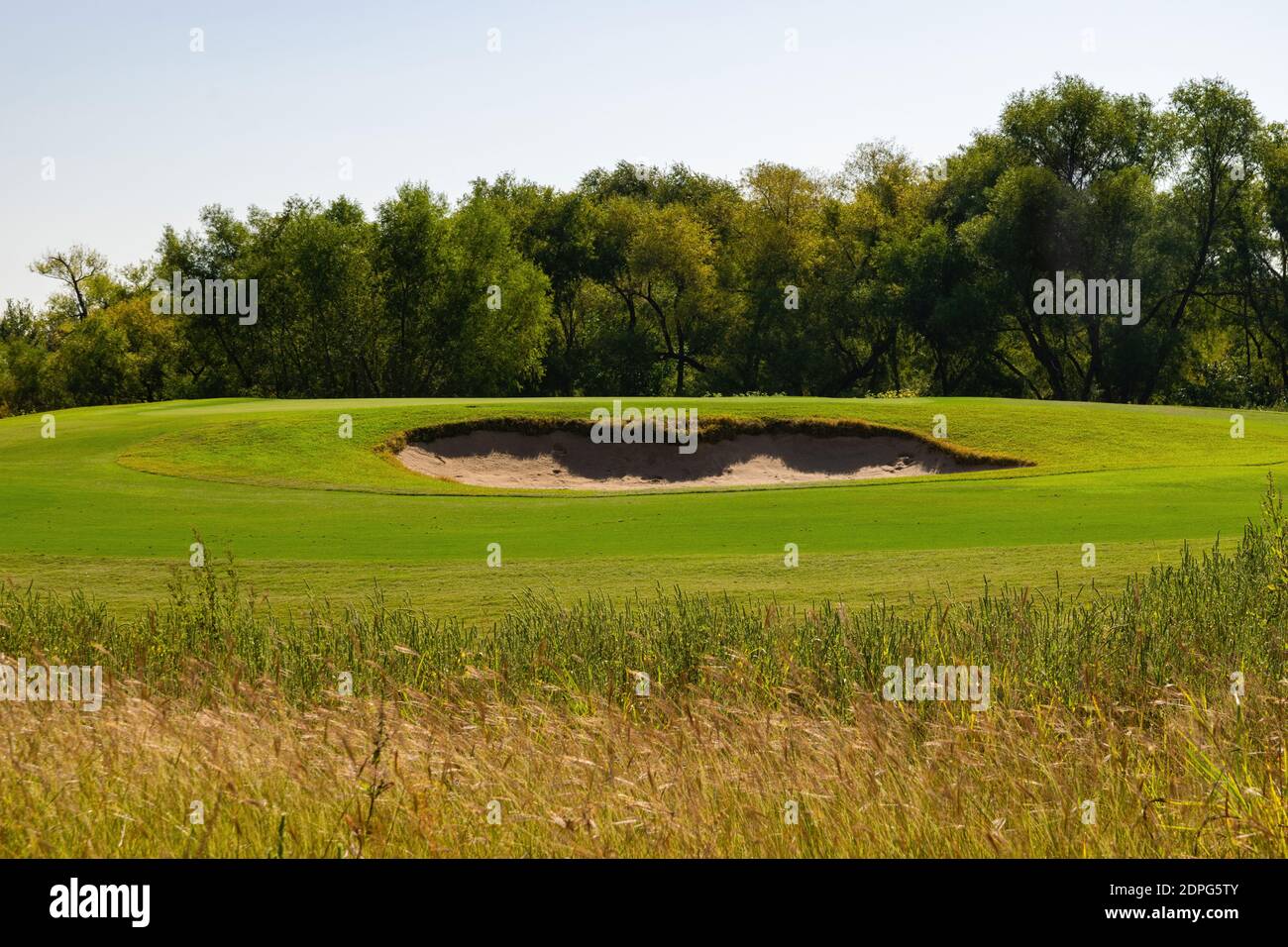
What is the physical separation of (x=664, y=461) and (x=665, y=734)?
25.2 meters

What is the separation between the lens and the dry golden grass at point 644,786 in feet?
18.1

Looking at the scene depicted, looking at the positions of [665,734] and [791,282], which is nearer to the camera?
[665,734]

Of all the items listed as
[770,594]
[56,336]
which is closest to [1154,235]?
[770,594]

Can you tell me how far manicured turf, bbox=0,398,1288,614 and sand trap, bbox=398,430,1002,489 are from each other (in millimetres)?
1289

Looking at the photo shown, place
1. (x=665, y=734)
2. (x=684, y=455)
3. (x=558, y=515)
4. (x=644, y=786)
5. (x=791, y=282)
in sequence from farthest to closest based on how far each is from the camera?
(x=791, y=282), (x=684, y=455), (x=558, y=515), (x=665, y=734), (x=644, y=786)

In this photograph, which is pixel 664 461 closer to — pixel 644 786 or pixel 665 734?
pixel 665 734

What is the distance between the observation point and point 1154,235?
6153 cm

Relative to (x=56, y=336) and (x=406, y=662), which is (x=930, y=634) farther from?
(x=56, y=336)

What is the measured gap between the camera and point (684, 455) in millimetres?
32875

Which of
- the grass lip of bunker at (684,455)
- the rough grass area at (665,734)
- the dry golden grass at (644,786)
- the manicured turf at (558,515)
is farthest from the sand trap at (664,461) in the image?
the dry golden grass at (644,786)

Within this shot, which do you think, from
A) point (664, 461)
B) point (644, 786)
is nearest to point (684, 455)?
point (664, 461)

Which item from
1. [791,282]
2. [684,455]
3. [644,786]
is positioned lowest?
[644,786]

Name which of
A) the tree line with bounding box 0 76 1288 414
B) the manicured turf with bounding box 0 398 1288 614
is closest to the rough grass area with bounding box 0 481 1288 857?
the manicured turf with bounding box 0 398 1288 614

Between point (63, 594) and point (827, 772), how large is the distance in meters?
10.2
